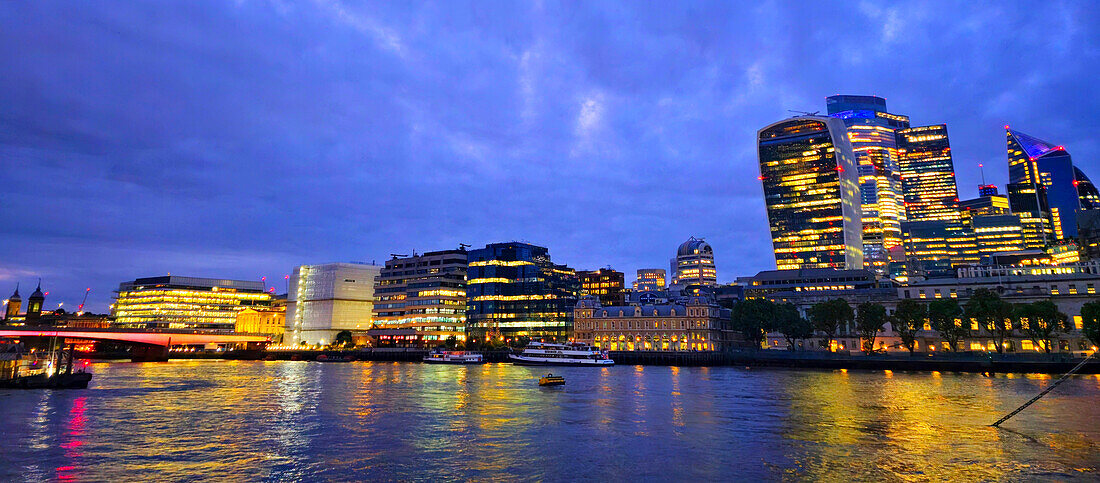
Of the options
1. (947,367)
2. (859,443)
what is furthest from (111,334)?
(947,367)

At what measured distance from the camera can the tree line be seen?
124 m

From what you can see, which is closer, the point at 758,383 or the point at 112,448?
the point at 112,448

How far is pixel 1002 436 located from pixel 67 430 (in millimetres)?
69417

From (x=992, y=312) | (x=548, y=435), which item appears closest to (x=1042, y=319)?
(x=992, y=312)

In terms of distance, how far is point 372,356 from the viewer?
199 metres

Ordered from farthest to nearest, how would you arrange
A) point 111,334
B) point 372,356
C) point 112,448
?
1. point 372,356
2. point 111,334
3. point 112,448

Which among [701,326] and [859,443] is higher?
[701,326]

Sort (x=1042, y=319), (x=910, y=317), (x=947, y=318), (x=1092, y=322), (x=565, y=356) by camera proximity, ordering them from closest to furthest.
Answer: (x=1092, y=322) < (x=1042, y=319) < (x=947, y=318) < (x=910, y=317) < (x=565, y=356)

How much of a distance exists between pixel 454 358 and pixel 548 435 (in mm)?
131849

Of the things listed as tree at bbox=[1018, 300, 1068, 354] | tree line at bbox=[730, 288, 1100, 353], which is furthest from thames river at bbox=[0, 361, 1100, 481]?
tree line at bbox=[730, 288, 1100, 353]

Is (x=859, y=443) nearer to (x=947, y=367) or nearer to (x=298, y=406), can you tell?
(x=298, y=406)

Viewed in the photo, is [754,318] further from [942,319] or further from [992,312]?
[992,312]

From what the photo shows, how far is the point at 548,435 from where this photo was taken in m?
44.2

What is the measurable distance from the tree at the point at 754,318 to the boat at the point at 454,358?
74.3m
